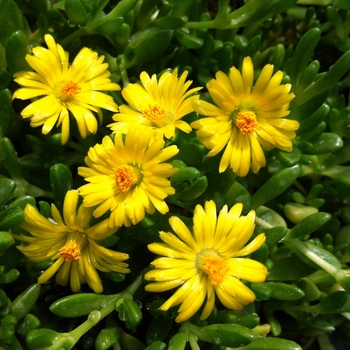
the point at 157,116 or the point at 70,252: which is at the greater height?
the point at 157,116

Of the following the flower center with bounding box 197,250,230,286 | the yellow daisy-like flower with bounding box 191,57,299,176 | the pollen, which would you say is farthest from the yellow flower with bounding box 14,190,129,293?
the yellow daisy-like flower with bounding box 191,57,299,176

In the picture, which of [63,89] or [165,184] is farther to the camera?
[63,89]

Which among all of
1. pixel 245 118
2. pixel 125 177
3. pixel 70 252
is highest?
pixel 245 118

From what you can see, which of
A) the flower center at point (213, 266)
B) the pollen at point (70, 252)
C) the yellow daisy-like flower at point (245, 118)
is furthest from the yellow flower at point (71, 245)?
the yellow daisy-like flower at point (245, 118)

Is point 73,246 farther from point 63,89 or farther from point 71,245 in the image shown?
point 63,89

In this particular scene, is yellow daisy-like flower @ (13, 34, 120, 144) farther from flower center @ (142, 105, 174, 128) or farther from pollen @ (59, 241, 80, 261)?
pollen @ (59, 241, 80, 261)

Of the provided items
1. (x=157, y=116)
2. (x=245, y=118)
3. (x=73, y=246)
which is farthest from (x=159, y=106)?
(x=73, y=246)
